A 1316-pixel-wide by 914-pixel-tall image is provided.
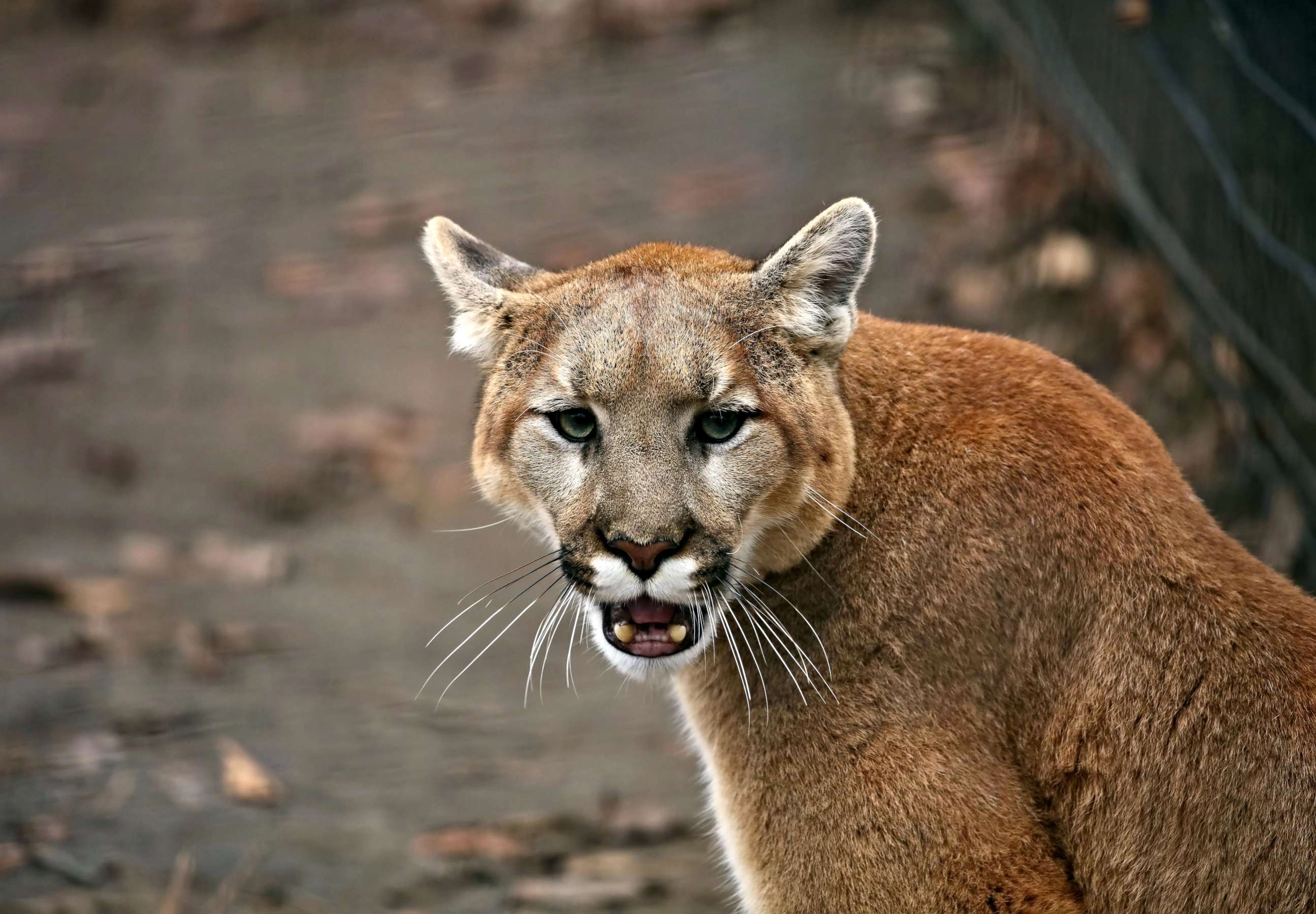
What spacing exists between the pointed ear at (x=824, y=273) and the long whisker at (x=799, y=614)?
0.79 metres

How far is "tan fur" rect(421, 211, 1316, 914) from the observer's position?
3945 mm

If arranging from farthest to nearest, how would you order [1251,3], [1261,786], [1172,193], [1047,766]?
[1172,193] → [1251,3] → [1047,766] → [1261,786]

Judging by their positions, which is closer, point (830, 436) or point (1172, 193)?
point (830, 436)

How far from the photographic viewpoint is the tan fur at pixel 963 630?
3.95 metres

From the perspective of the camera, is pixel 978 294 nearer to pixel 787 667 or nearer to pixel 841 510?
pixel 841 510

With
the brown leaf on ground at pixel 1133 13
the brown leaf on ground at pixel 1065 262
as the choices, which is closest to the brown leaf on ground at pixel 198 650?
the brown leaf on ground at pixel 1065 262

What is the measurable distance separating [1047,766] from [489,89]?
740 centimetres

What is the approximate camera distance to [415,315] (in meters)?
9.37

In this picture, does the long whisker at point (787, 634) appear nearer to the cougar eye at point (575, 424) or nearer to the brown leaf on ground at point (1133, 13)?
the cougar eye at point (575, 424)

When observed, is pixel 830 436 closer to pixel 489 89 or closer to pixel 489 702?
pixel 489 702

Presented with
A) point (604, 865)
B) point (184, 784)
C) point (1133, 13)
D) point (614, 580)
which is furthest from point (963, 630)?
point (184, 784)

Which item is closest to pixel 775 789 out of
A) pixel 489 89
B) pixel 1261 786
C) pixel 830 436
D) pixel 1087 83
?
pixel 830 436

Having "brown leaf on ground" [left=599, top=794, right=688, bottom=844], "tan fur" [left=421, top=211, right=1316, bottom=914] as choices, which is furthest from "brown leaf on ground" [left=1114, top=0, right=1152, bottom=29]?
"brown leaf on ground" [left=599, top=794, right=688, bottom=844]

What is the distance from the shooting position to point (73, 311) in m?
9.66
